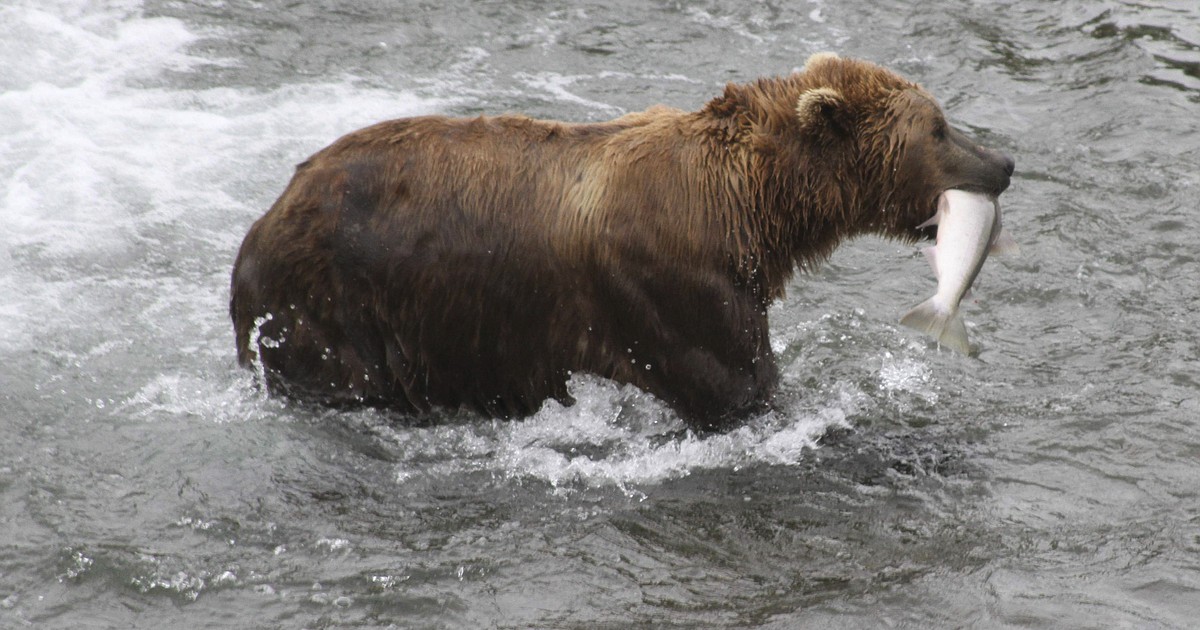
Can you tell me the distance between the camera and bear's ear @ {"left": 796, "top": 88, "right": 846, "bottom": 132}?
5.45m

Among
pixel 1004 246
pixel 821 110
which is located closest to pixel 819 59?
pixel 821 110

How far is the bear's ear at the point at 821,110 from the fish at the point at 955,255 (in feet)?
1.77

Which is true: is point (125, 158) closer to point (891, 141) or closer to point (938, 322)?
point (891, 141)

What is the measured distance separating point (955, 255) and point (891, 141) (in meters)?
0.56

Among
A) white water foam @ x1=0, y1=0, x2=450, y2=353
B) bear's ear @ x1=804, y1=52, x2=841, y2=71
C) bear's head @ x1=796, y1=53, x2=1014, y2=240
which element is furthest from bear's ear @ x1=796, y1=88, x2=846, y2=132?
white water foam @ x1=0, y1=0, x2=450, y2=353

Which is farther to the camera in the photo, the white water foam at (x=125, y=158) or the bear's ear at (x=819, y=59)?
the white water foam at (x=125, y=158)

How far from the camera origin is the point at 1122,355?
6.79m

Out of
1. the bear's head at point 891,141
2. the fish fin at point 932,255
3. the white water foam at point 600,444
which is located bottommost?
the white water foam at point 600,444

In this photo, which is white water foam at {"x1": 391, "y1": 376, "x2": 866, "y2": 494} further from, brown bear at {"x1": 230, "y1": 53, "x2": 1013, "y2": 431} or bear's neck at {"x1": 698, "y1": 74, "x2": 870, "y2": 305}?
bear's neck at {"x1": 698, "y1": 74, "x2": 870, "y2": 305}

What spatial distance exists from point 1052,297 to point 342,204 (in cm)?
406

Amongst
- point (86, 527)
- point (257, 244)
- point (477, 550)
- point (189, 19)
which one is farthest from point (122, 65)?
point (477, 550)

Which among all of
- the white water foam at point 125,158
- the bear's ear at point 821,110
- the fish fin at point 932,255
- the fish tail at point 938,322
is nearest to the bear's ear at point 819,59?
the bear's ear at point 821,110

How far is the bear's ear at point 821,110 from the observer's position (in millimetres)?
5445

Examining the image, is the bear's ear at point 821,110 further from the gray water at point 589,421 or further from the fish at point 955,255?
the gray water at point 589,421
